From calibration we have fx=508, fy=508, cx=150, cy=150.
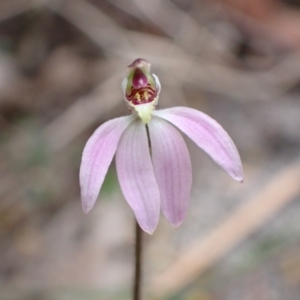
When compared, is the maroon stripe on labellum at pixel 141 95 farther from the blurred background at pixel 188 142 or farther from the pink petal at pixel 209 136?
the blurred background at pixel 188 142

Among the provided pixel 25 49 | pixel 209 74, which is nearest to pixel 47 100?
pixel 25 49

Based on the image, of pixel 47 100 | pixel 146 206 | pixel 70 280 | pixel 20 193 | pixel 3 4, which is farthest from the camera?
pixel 3 4

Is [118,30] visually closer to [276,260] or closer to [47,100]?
[47,100]

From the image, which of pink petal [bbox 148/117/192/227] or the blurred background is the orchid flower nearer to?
pink petal [bbox 148/117/192/227]

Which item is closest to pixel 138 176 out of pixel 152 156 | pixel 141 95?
pixel 152 156

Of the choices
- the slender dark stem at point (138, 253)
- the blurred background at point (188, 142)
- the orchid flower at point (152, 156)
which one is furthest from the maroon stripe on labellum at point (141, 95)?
the blurred background at point (188, 142)

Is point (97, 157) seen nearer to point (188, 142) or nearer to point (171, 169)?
point (171, 169)
